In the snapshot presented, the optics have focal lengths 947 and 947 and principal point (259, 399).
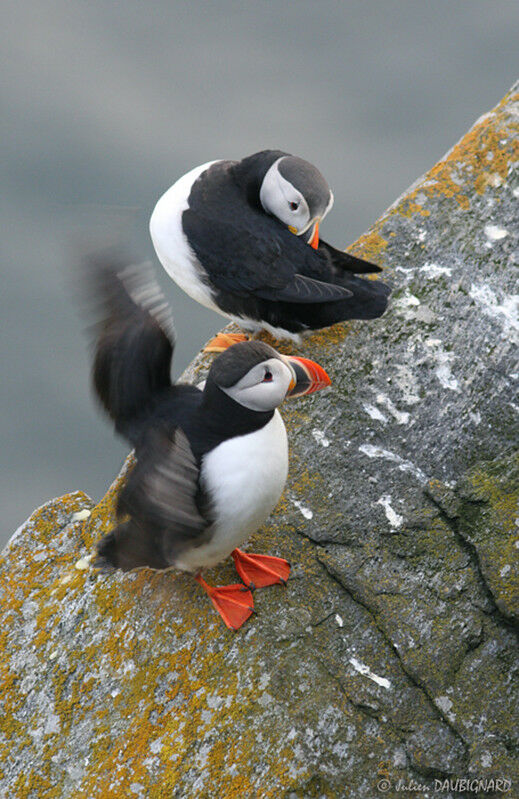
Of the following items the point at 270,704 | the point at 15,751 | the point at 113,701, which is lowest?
the point at 15,751

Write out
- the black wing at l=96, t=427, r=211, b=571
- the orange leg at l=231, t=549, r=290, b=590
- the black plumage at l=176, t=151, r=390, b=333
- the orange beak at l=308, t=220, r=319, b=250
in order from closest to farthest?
the black wing at l=96, t=427, r=211, b=571
the orange leg at l=231, t=549, r=290, b=590
the black plumage at l=176, t=151, r=390, b=333
the orange beak at l=308, t=220, r=319, b=250

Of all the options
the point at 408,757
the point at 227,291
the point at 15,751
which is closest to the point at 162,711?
the point at 15,751

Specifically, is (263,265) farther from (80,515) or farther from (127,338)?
(80,515)

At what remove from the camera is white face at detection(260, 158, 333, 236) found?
4441 millimetres

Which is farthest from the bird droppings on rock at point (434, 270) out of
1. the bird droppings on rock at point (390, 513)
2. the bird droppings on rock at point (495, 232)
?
the bird droppings on rock at point (390, 513)

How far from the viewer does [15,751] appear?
364 centimetres

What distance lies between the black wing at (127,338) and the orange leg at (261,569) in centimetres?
68

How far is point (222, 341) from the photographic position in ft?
15.2

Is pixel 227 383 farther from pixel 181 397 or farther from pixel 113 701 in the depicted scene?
pixel 113 701

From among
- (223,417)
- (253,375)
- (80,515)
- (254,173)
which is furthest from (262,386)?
(254,173)

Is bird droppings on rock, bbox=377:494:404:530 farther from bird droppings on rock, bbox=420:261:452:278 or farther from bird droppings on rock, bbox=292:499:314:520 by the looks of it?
bird droppings on rock, bbox=420:261:452:278

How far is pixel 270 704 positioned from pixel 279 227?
2223 mm

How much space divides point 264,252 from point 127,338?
3.17 feet

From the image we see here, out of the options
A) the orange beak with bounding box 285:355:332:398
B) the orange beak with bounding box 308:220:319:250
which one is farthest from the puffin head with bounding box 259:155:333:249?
the orange beak with bounding box 285:355:332:398
